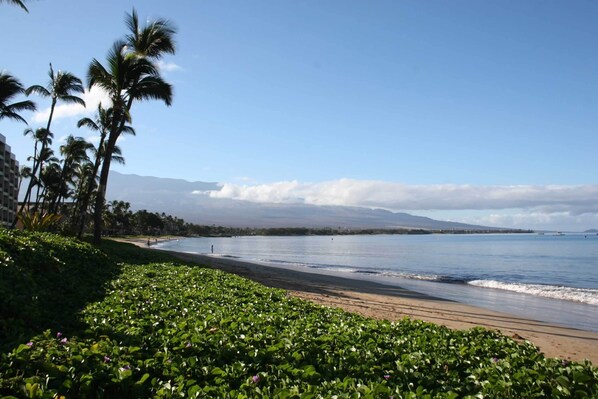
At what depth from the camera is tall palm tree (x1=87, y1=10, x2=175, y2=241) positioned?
70.8 ft

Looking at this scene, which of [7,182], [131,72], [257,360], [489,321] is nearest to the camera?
[257,360]

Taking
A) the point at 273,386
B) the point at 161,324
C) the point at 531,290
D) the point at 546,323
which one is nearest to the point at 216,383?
the point at 273,386

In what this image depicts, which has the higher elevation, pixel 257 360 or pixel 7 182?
pixel 7 182

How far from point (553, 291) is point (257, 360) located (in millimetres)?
25562

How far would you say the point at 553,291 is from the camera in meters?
25.9

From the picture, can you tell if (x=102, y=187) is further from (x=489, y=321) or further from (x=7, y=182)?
(x=7, y=182)

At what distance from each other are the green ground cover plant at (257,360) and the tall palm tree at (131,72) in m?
15.2

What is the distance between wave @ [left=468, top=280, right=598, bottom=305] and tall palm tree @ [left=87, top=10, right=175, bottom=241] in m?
22.6

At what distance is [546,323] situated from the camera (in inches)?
627

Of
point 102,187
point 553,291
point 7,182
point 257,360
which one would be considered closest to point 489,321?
point 257,360

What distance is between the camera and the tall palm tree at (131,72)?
850 inches

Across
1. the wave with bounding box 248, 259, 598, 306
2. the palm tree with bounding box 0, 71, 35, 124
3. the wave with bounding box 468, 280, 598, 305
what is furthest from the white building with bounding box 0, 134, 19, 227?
the wave with bounding box 468, 280, 598, 305

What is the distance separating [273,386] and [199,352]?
4.03 ft

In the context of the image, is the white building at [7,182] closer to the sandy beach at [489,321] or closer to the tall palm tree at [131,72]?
the tall palm tree at [131,72]
